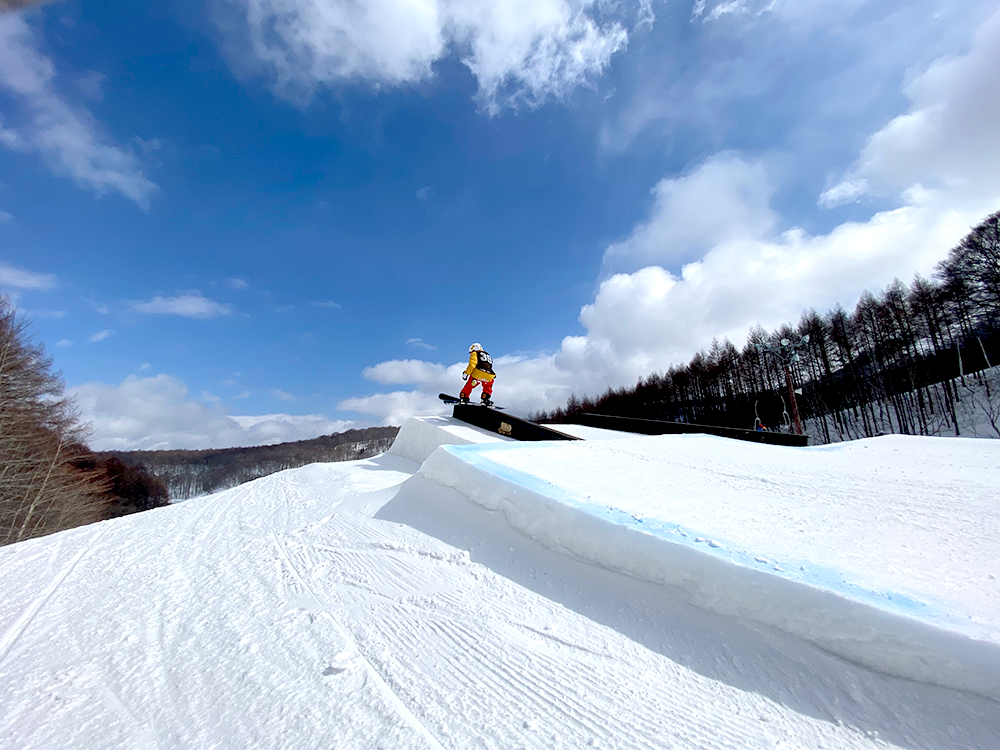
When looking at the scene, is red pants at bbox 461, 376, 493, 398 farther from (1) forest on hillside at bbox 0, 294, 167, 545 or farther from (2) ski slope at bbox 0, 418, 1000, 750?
(1) forest on hillside at bbox 0, 294, 167, 545

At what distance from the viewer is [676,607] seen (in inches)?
91.5

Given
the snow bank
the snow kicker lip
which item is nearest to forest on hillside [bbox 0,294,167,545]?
the snow bank

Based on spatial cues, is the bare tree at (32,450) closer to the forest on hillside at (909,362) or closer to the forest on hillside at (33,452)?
the forest on hillside at (33,452)

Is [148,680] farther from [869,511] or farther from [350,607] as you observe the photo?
[869,511]

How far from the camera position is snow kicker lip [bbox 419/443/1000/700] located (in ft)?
5.54

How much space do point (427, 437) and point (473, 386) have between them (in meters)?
2.68

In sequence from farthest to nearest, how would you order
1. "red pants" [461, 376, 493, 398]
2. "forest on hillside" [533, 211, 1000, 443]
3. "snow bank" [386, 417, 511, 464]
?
1. "forest on hillside" [533, 211, 1000, 443]
2. "red pants" [461, 376, 493, 398]
3. "snow bank" [386, 417, 511, 464]

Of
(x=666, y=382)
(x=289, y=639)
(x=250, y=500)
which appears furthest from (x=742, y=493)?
(x=666, y=382)

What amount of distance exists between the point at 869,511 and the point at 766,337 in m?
36.7

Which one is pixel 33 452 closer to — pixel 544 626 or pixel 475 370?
pixel 475 370

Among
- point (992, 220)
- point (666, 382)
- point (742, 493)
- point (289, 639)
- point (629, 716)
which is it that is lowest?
point (629, 716)

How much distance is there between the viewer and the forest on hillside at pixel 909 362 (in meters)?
22.8

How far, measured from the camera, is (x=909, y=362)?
81.9ft

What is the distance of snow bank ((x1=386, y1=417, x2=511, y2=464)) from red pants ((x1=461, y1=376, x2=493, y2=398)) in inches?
44.7
